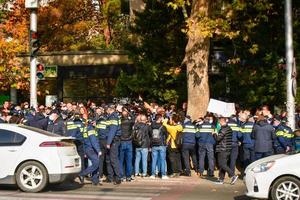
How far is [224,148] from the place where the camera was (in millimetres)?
16188

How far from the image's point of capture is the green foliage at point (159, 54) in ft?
79.9

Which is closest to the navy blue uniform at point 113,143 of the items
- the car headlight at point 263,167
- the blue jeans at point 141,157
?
the blue jeans at point 141,157

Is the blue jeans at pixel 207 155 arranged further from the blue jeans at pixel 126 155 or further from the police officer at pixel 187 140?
the blue jeans at pixel 126 155

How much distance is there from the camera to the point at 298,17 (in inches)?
950

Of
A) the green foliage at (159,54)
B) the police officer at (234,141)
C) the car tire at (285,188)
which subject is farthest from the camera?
the green foliage at (159,54)

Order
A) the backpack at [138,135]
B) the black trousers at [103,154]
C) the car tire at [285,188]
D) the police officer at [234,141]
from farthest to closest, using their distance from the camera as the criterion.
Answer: the backpack at [138,135] → the police officer at [234,141] → the black trousers at [103,154] → the car tire at [285,188]

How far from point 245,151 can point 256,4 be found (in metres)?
7.54

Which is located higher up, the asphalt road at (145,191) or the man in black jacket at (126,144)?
the man in black jacket at (126,144)

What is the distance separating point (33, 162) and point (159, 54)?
11578 millimetres

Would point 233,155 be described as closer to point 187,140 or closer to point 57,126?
point 187,140

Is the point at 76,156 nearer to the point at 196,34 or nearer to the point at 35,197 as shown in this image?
the point at 35,197

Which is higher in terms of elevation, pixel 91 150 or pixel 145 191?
pixel 91 150

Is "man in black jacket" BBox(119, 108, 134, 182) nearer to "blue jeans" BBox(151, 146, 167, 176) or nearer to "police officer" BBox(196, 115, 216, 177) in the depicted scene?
"blue jeans" BBox(151, 146, 167, 176)

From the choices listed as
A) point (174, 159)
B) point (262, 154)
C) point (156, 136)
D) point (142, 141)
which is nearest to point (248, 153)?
point (262, 154)
